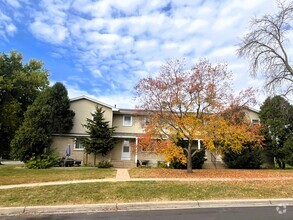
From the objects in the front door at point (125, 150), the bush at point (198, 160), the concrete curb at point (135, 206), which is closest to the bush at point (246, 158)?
the bush at point (198, 160)

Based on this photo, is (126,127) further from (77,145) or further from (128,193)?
(128,193)

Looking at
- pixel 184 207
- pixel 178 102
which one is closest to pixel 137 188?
pixel 184 207

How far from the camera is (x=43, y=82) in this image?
115 feet

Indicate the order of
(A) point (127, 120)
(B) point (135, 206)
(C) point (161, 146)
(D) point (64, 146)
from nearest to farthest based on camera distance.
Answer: (B) point (135, 206) < (C) point (161, 146) < (D) point (64, 146) < (A) point (127, 120)

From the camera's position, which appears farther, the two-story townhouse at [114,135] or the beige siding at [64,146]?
the two-story townhouse at [114,135]

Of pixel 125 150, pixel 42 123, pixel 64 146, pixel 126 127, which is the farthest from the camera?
pixel 126 127

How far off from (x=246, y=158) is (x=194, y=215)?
1937cm

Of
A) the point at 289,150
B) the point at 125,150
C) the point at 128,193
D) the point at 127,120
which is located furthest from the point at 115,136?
the point at 128,193

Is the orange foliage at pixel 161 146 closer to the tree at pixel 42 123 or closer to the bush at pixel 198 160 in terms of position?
the bush at pixel 198 160

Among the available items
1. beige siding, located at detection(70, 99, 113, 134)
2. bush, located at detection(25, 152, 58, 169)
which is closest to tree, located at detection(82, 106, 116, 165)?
beige siding, located at detection(70, 99, 113, 134)

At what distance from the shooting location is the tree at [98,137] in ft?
82.6

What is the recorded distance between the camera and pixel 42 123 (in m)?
24.3

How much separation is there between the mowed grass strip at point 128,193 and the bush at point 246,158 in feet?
44.6

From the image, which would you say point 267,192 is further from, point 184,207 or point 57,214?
point 57,214
